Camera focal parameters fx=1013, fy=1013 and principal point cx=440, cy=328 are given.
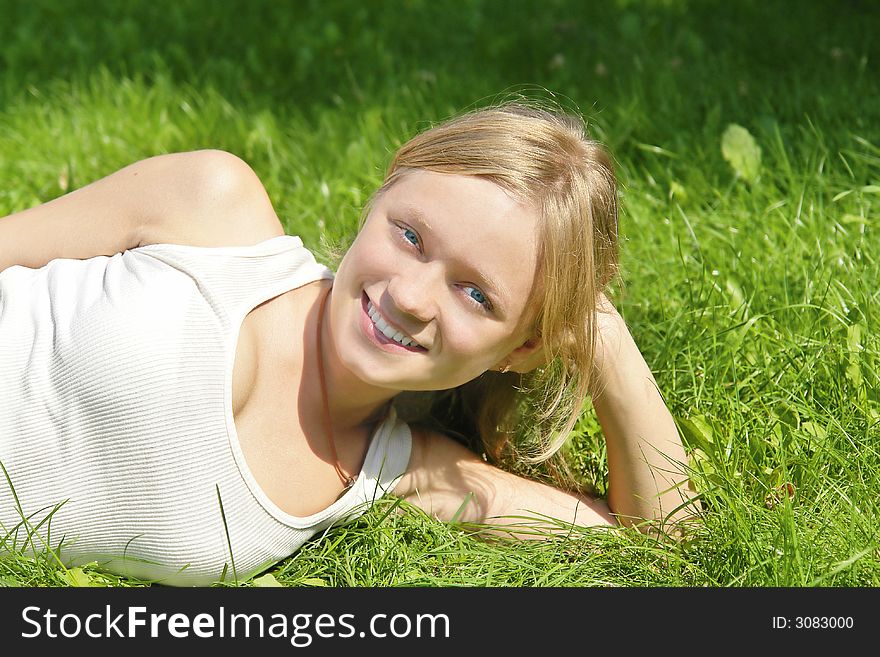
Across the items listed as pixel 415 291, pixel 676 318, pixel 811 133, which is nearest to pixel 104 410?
pixel 415 291

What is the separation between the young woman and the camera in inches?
80.1

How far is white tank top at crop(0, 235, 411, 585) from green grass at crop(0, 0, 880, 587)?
0.42 feet

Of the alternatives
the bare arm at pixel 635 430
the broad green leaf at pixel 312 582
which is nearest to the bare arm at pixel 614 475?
the bare arm at pixel 635 430

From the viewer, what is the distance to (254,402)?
7.14 feet

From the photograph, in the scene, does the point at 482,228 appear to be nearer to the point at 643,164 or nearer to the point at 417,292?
the point at 417,292

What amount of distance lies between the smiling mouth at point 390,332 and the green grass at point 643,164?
0.49 metres

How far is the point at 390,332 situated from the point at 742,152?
6.22ft

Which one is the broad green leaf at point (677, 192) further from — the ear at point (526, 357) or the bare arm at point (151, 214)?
the bare arm at point (151, 214)

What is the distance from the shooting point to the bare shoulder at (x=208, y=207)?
7.69ft

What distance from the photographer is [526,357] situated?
89.4 inches

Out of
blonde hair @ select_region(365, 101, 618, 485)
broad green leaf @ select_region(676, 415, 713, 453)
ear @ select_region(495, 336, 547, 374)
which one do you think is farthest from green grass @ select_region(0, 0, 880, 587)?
ear @ select_region(495, 336, 547, 374)

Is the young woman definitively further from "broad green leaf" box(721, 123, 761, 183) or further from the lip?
"broad green leaf" box(721, 123, 761, 183)

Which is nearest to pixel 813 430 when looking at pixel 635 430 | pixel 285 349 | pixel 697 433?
pixel 697 433

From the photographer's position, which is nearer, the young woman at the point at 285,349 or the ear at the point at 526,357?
the young woman at the point at 285,349
